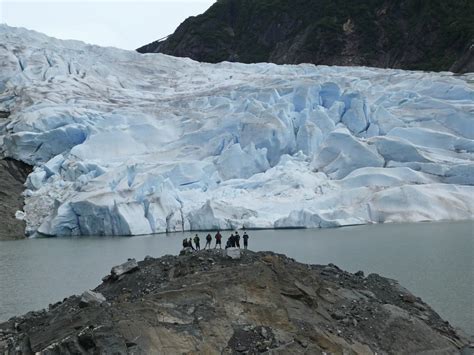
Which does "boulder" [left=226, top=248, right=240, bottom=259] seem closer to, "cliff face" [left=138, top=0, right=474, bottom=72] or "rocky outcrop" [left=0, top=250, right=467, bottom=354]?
"rocky outcrop" [left=0, top=250, right=467, bottom=354]

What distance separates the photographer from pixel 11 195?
2289cm

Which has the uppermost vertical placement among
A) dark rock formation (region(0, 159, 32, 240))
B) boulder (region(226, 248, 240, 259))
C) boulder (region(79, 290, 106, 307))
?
boulder (region(79, 290, 106, 307))

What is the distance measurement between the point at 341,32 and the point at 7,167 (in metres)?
33.2

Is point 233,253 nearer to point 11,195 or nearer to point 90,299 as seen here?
point 90,299

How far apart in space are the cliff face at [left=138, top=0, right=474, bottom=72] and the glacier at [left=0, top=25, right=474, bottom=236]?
734 inches

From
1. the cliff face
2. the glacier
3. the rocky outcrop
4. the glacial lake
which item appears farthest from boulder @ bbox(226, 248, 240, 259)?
the cliff face

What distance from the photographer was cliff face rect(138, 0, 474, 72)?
1812 inches

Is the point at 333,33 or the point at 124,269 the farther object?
the point at 333,33

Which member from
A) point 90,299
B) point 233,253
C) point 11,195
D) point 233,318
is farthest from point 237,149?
point 233,318

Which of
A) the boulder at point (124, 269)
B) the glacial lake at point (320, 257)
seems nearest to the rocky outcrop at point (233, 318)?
the boulder at point (124, 269)

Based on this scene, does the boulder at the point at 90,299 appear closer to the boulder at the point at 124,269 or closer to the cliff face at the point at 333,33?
the boulder at the point at 124,269

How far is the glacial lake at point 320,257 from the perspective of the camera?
911 centimetres

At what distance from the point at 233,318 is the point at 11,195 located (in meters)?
19.2

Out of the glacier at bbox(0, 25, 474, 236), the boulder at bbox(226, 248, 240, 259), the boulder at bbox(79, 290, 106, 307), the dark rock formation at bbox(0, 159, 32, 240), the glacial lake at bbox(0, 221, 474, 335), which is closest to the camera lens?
the boulder at bbox(79, 290, 106, 307)
